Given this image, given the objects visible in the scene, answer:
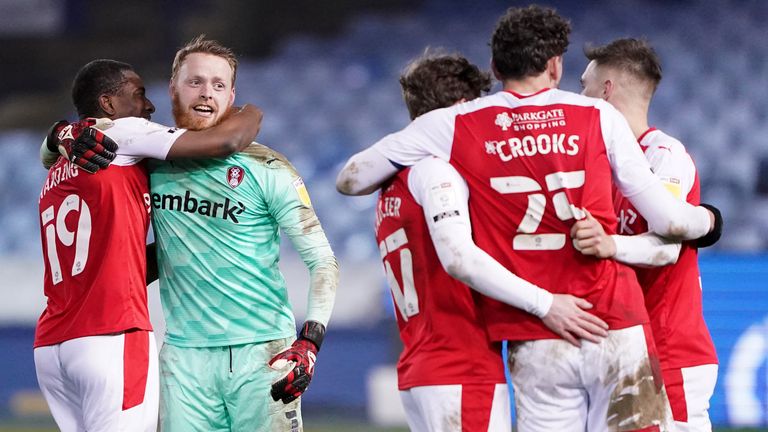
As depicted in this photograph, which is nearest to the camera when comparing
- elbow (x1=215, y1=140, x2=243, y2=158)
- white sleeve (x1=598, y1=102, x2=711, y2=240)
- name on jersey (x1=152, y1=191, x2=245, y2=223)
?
white sleeve (x1=598, y1=102, x2=711, y2=240)

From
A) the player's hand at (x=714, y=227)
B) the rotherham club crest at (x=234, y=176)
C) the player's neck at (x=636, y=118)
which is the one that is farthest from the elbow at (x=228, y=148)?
the player's hand at (x=714, y=227)

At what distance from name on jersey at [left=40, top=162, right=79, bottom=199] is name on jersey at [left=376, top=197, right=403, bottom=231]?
1272 millimetres

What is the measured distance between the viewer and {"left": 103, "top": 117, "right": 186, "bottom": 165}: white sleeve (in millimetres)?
4344

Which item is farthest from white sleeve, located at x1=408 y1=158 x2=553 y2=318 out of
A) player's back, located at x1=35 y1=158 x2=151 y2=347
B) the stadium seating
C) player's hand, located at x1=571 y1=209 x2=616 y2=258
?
the stadium seating

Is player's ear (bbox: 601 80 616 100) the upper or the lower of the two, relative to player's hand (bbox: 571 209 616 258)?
upper

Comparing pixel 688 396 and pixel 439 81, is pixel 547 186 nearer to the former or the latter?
pixel 439 81

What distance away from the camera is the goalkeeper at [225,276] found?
14.3ft

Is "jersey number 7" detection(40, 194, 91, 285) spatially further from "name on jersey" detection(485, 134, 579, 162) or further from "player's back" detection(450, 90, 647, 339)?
"name on jersey" detection(485, 134, 579, 162)

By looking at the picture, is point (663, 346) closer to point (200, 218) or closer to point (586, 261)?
point (586, 261)

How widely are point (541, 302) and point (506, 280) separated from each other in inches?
6.1

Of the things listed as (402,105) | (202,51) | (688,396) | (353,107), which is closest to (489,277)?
(688,396)

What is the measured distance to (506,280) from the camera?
379cm

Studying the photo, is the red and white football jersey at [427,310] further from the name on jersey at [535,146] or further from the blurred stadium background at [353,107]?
the blurred stadium background at [353,107]

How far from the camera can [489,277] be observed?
149 inches
